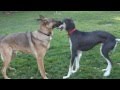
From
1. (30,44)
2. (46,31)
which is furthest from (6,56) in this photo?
(46,31)

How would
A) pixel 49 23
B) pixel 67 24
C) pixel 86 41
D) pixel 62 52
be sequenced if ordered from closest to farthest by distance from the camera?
1. pixel 49 23
2. pixel 67 24
3. pixel 86 41
4. pixel 62 52

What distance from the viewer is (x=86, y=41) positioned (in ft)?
26.6

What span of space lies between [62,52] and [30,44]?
199 cm

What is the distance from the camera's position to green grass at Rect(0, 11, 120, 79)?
8.34 metres

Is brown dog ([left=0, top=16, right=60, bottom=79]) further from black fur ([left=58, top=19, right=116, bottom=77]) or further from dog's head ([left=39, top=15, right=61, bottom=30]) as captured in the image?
black fur ([left=58, top=19, right=116, bottom=77])

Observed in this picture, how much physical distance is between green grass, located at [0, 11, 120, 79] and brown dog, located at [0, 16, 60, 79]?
504 mm

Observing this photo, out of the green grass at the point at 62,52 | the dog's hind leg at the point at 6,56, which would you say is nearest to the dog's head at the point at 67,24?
the green grass at the point at 62,52

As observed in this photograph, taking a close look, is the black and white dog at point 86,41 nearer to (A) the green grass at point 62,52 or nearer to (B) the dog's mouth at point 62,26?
(B) the dog's mouth at point 62,26

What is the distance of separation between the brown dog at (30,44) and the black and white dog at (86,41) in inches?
16.9

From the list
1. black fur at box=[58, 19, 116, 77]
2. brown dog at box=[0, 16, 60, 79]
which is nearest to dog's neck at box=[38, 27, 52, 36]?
brown dog at box=[0, 16, 60, 79]

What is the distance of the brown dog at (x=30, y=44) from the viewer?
7973 mm

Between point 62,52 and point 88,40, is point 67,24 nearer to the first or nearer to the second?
point 88,40

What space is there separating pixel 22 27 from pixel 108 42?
3830 mm
